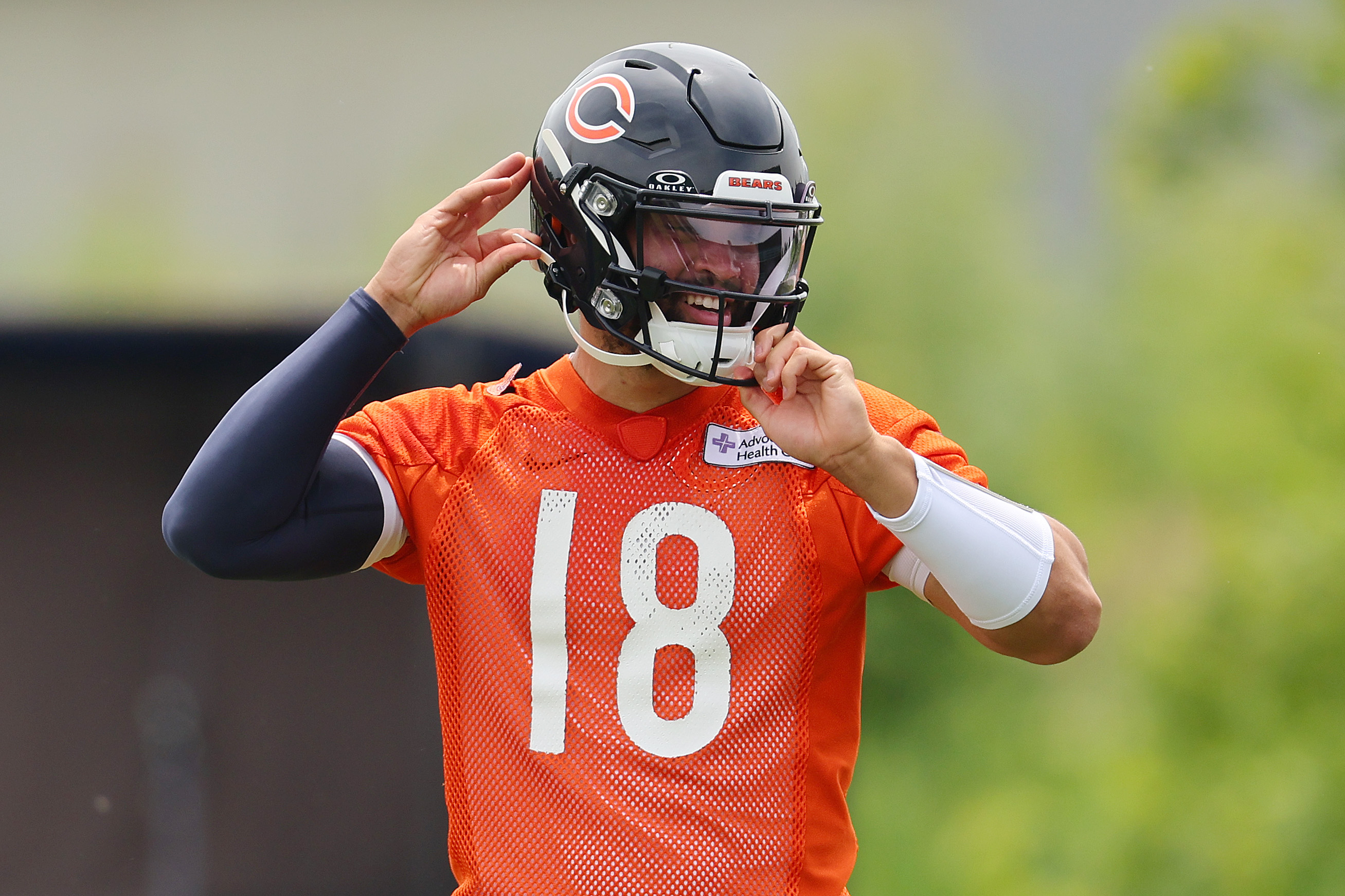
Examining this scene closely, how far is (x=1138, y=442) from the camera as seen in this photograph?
959 centimetres

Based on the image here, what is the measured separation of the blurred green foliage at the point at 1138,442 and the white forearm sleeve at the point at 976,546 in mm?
5294

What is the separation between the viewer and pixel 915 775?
37.6 feet

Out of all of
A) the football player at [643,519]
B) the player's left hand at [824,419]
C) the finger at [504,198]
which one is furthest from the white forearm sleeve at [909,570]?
the finger at [504,198]

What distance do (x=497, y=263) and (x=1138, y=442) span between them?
8.82 meters

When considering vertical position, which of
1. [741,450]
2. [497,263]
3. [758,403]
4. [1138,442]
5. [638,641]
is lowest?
[1138,442]

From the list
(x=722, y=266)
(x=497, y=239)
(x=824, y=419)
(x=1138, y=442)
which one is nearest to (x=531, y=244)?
(x=497, y=239)

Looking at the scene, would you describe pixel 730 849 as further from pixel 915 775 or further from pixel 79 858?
pixel 915 775

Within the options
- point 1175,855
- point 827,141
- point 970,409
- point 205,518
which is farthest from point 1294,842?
point 827,141

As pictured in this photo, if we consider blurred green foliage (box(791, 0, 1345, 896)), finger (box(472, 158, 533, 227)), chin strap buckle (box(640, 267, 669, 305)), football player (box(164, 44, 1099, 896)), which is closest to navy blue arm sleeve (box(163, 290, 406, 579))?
football player (box(164, 44, 1099, 896))

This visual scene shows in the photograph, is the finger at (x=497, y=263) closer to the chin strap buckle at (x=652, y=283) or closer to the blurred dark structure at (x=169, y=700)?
the chin strap buckle at (x=652, y=283)

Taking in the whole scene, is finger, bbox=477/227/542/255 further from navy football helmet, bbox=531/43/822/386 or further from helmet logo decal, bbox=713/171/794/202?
helmet logo decal, bbox=713/171/794/202

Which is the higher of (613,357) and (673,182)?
(673,182)

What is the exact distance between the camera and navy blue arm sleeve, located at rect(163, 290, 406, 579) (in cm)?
162

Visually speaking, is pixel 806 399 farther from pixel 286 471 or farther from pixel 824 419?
pixel 286 471
